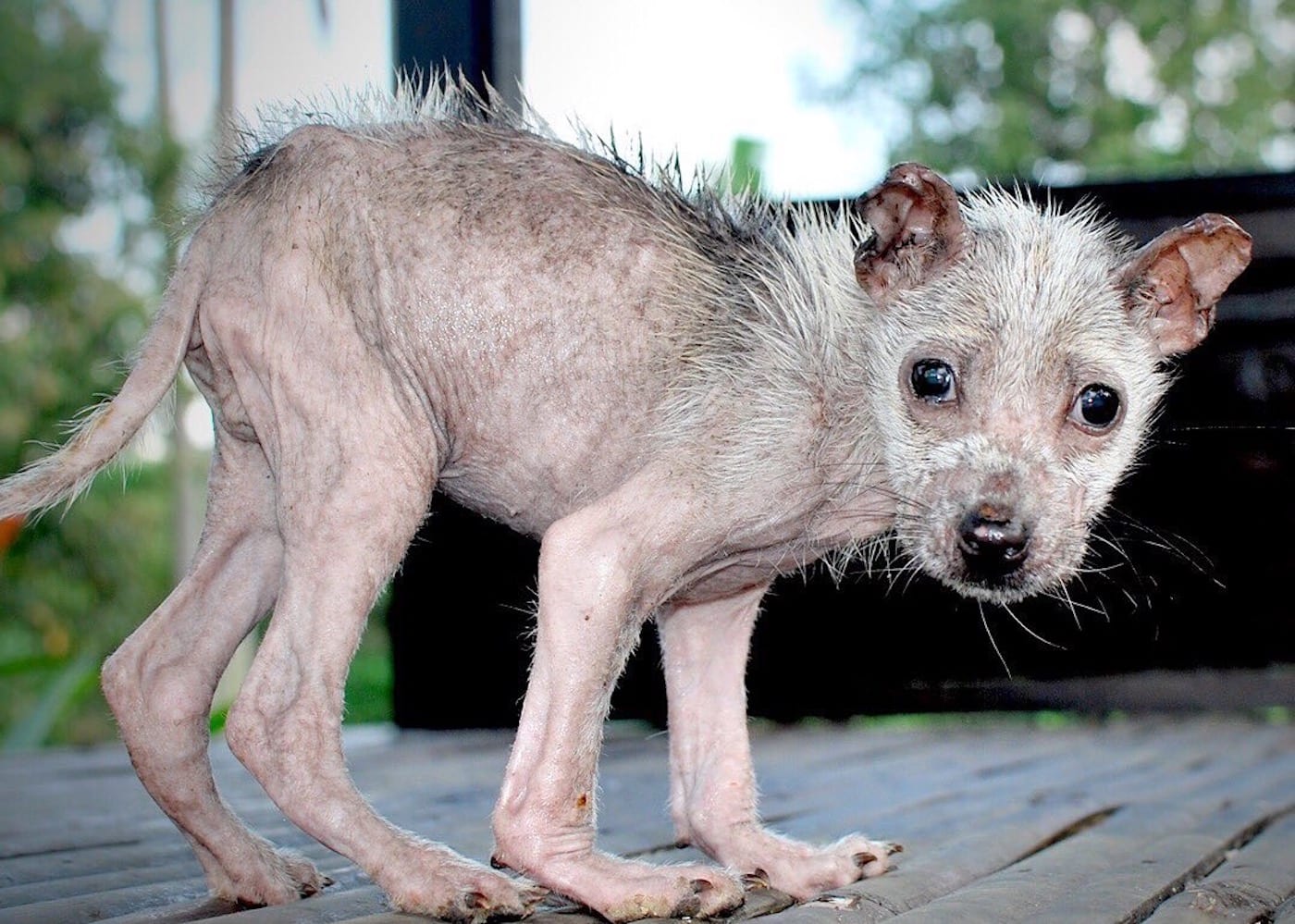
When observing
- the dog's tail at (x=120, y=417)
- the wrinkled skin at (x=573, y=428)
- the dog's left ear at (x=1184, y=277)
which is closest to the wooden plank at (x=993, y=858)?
the wrinkled skin at (x=573, y=428)

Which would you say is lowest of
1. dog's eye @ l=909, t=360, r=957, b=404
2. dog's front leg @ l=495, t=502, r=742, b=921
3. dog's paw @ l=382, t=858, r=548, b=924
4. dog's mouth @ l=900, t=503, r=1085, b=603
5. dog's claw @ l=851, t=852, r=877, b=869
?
dog's claw @ l=851, t=852, r=877, b=869

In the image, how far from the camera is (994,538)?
9.63 feet

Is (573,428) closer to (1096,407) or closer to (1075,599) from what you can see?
(1096,407)

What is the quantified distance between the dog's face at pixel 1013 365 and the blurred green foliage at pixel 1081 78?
42.2 feet

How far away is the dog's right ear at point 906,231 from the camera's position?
124 inches

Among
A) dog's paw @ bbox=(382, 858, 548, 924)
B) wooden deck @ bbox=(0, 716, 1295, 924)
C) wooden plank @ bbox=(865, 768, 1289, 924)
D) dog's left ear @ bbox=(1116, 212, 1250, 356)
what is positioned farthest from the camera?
dog's left ear @ bbox=(1116, 212, 1250, 356)

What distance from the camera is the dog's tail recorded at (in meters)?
3.15

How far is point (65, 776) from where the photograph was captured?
5.71 m

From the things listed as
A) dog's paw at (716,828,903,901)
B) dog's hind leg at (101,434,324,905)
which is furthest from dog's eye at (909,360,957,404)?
dog's hind leg at (101,434,324,905)

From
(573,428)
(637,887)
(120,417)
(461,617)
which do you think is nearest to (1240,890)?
(637,887)

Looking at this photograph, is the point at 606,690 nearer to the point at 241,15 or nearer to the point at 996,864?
the point at 996,864

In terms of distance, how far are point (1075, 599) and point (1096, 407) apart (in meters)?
2.98

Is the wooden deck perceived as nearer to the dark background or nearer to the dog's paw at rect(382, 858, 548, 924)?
the dog's paw at rect(382, 858, 548, 924)

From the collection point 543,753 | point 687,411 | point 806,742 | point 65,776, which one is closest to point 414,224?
point 687,411
